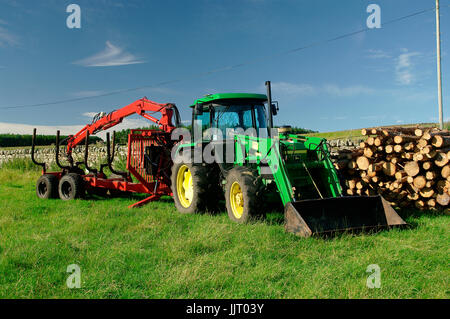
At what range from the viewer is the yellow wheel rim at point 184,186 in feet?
26.8

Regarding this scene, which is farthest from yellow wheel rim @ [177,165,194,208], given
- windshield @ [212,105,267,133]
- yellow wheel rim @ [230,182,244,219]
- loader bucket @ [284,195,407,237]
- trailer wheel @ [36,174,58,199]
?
trailer wheel @ [36,174,58,199]

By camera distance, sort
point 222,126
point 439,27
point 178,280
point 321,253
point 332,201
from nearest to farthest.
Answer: point 178,280 < point 321,253 < point 332,201 < point 222,126 < point 439,27

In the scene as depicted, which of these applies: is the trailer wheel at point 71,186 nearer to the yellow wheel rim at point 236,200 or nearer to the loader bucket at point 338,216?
the yellow wheel rim at point 236,200

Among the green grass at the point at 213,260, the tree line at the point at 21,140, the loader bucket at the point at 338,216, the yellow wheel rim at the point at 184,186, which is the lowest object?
the green grass at the point at 213,260

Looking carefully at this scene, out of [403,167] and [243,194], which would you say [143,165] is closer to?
Answer: [243,194]

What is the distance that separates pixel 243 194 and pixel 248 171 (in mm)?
432

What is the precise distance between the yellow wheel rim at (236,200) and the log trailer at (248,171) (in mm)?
18

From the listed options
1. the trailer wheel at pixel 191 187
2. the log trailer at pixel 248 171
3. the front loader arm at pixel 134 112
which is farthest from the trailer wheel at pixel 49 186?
the trailer wheel at pixel 191 187

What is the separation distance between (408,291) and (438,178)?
15.8ft

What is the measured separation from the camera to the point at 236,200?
6.66 metres

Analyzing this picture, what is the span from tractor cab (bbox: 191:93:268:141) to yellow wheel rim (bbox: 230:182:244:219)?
3.88 feet

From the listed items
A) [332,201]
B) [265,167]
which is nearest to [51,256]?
[265,167]
